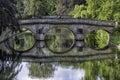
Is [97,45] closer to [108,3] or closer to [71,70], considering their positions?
[108,3]

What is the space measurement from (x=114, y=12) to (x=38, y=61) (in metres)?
16.0

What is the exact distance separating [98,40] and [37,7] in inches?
1165

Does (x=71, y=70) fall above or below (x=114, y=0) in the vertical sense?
below

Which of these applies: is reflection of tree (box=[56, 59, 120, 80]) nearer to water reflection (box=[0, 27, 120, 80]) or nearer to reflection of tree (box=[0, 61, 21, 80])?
water reflection (box=[0, 27, 120, 80])

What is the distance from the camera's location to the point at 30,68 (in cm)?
2559

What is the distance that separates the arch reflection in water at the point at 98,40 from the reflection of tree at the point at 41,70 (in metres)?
10.4

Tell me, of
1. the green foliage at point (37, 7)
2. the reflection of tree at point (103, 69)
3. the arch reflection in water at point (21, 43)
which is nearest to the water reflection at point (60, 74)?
A: the reflection of tree at point (103, 69)

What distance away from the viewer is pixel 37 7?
70.1 metres

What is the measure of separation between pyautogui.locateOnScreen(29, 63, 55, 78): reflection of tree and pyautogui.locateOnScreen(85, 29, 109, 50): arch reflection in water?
1036cm

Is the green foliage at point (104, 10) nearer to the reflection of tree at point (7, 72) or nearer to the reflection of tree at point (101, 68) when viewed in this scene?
the reflection of tree at point (101, 68)

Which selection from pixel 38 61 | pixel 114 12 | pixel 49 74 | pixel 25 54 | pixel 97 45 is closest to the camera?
pixel 49 74

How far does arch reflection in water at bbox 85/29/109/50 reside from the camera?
37250 millimetres

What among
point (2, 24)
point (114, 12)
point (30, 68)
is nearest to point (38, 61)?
point (30, 68)

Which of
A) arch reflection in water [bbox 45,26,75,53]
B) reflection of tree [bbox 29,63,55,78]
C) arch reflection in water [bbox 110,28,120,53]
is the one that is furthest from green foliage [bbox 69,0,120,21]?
reflection of tree [bbox 29,63,55,78]
